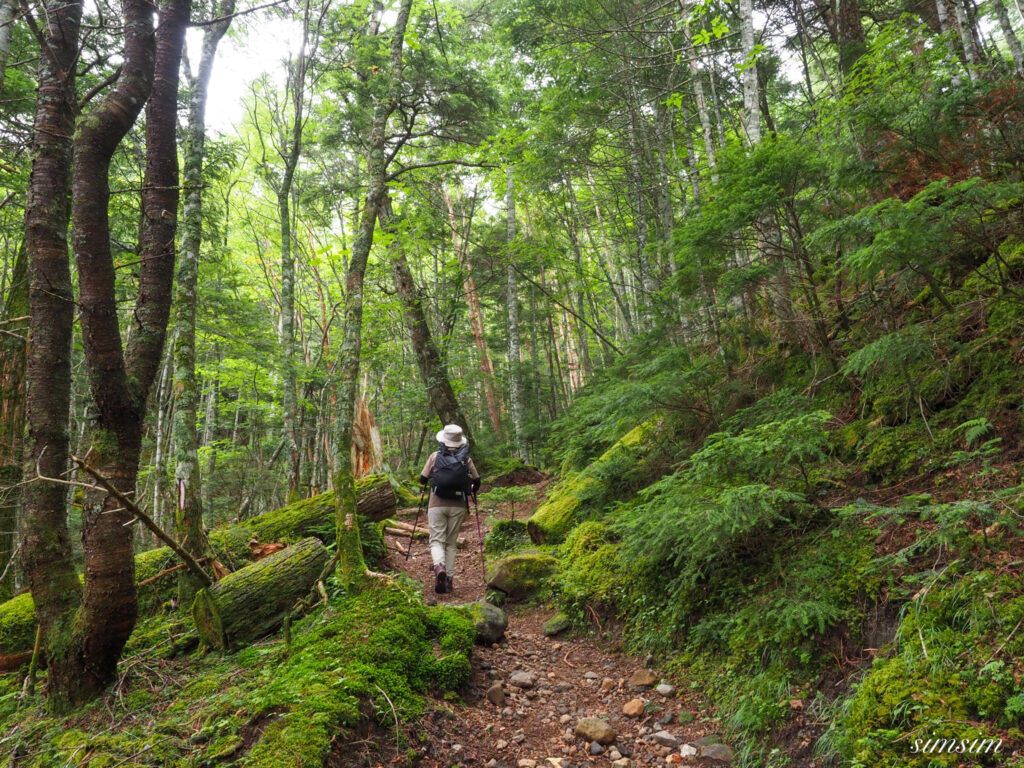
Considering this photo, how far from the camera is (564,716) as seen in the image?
3896 millimetres

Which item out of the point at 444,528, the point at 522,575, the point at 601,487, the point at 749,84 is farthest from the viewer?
the point at 749,84

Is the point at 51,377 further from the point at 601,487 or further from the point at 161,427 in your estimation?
the point at 161,427

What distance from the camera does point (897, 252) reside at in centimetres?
382

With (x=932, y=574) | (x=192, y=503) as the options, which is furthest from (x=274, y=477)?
(x=932, y=574)

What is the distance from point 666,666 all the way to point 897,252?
393 centimetres

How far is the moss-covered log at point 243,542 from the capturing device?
4652mm

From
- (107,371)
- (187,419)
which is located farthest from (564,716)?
(187,419)

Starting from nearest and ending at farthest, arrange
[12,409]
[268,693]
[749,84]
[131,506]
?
1. [268,693]
2. [131,506]
3. [12,409]
4. [749,84]

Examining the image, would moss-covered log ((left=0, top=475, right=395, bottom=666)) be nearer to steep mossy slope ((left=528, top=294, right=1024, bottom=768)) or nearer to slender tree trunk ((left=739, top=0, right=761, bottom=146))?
steep mossy slope ((left=528, top=294, right=1024, bottom=768))

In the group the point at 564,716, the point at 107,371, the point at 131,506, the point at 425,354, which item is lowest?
the point at 564,716

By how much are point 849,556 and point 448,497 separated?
180 inches

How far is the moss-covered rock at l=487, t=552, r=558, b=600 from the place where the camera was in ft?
20.6

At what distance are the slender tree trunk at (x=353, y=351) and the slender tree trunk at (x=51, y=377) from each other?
6.62 ft

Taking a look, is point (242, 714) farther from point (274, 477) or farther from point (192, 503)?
point (274, 477)
